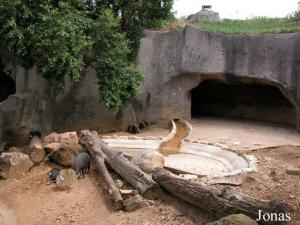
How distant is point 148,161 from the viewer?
9.56m

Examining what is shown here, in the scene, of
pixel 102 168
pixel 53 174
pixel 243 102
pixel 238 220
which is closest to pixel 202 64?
pixel 243 102

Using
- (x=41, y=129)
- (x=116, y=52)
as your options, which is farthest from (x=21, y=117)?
(x=116, y=52)

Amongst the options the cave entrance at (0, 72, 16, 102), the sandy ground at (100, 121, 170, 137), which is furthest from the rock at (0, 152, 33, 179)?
the cave entrance at (0, 72, 16, 102)

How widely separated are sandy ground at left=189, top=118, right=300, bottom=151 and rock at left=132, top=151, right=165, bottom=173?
310 centimetres

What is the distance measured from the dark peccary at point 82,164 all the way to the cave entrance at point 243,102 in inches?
364

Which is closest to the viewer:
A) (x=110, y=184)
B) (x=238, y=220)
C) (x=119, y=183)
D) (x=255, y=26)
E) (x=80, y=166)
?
(x=238, y=220)

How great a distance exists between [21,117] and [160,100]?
220 inches

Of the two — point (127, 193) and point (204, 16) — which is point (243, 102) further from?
point (127, 193)

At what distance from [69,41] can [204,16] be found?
33.3 feet

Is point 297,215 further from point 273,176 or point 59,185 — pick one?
point 59,185

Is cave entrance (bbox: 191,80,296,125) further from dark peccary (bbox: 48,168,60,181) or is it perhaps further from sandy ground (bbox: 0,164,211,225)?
sandy ground (bbox: 0,164,211,225)

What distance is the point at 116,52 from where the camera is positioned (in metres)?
13.2

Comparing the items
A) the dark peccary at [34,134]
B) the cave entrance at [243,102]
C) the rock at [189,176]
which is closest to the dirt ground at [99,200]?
the rock at [189,176]

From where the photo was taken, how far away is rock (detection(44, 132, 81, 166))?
1050cm
